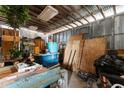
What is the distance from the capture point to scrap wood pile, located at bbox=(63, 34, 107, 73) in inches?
130

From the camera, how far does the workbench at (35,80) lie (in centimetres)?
133

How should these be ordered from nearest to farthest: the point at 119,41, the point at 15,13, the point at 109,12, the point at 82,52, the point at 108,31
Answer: the point at 15,13 < the point at 109,12 < the point at 119,41 < the point at 108,31 < the point at 82,52

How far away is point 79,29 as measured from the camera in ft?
10.2

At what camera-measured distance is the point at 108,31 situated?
3.26m

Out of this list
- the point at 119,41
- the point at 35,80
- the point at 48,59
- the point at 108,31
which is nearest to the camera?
the point at 35,80

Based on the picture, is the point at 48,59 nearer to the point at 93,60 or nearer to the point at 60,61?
the point at 60,61

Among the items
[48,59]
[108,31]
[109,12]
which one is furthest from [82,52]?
A: [48,59]

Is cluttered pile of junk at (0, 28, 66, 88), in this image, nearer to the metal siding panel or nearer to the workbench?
the workbench

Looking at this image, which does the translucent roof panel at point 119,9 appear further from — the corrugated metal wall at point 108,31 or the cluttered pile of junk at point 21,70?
the cluttered pile of junk at point 21,70

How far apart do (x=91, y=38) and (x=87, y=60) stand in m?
0.72

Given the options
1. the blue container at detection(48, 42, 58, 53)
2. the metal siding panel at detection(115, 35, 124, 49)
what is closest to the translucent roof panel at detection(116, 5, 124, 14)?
the metal siding panel at detection(115, 35, 124, 49)

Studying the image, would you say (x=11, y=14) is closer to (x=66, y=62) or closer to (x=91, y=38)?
(x=91, y=38)

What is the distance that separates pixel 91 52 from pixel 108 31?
807 millimetres
